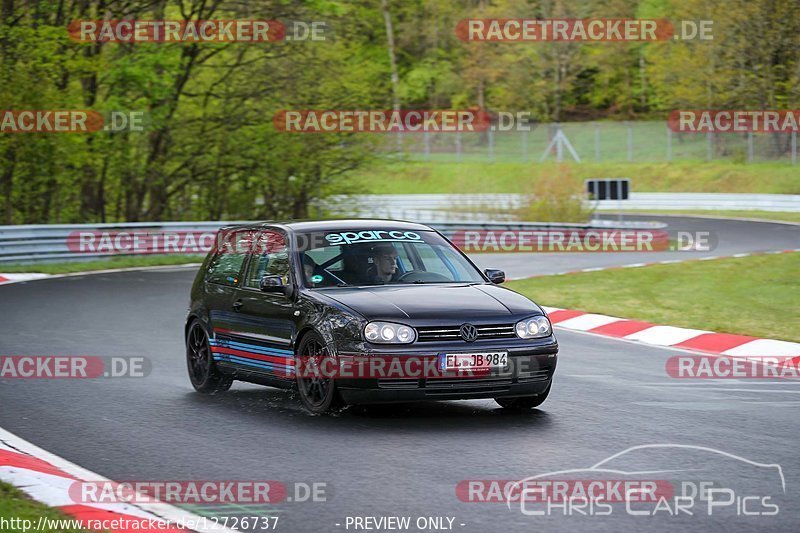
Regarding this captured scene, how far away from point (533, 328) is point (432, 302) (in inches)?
30.5

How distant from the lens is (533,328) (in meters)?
9.67

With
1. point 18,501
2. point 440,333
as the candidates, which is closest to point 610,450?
point 440,333

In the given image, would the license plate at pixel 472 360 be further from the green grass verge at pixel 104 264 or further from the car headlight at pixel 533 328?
the green grass verge at pixel 104 264

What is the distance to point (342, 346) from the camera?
9.37 metres

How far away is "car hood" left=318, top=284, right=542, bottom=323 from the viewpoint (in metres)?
9.38

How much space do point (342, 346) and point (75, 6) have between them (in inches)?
1075

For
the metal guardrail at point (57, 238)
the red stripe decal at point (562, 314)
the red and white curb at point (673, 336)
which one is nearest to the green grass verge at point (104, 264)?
the metal guardrail at point (57, 238)

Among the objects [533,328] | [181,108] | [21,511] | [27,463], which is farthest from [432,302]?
[181,108]

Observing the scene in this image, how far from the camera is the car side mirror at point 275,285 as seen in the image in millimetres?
10227

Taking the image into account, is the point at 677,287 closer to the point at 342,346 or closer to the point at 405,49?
the point at 342,346

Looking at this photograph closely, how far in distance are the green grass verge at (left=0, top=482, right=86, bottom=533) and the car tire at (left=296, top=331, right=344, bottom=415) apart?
2951mm

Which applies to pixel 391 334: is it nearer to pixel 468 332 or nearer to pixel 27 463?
pixel 468 332

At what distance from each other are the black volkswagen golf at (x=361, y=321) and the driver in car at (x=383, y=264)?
0.01 m

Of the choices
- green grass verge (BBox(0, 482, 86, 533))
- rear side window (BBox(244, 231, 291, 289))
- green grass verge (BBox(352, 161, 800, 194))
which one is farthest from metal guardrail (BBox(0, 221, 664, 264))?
green grass verge (BBox(352, 161, 800, 194))
